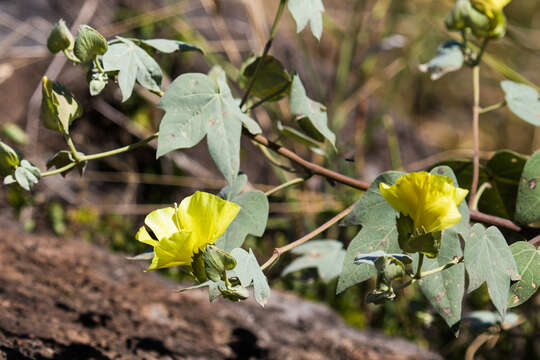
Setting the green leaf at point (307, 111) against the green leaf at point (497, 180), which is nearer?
the green leaf at point (307, 111)

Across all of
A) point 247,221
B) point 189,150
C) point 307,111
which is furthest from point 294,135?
point 189,150

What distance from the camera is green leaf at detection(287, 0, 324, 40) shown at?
1.85 feet

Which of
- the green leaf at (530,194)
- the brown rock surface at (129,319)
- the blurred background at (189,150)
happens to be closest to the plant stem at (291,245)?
the green leaf at (530,194)

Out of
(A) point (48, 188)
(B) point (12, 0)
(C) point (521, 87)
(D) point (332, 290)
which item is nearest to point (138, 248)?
(A) point (48, 188)

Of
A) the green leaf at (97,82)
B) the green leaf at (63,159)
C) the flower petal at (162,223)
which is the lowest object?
the flower petal at (162,223)

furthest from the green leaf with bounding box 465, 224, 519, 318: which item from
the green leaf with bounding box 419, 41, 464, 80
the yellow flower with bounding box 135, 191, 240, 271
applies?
the green leaf with bounding box 419, 41, 464, 80

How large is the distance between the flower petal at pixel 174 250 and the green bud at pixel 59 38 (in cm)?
26

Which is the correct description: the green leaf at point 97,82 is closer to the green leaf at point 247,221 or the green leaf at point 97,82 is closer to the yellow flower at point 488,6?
the green leaf at point 247,221

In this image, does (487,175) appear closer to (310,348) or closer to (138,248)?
(310,348)

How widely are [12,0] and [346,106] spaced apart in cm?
120

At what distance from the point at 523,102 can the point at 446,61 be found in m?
0.14

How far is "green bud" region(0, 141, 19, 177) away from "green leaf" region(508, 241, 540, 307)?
1.82 feet

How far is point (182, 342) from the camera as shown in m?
0.86

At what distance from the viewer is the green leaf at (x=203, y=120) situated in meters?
0.53
